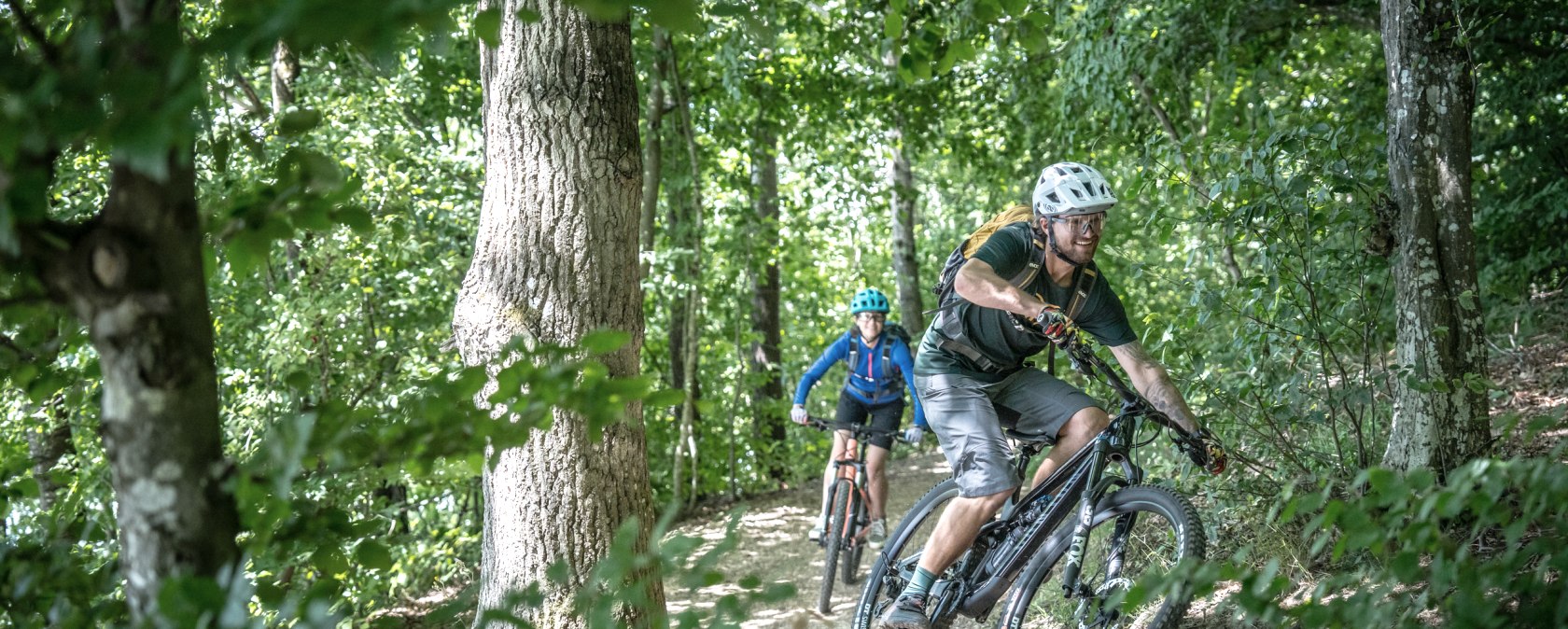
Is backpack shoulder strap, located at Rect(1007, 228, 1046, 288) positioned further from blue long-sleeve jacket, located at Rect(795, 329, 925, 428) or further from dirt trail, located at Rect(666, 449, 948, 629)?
blue long-sleeve jacket, located at Rect(795, 329, 925, 428)

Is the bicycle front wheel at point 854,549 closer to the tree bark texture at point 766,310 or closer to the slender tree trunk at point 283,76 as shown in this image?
the tree bark texture at point 766,310

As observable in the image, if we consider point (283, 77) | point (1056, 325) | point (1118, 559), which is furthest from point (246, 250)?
point (283, 77)

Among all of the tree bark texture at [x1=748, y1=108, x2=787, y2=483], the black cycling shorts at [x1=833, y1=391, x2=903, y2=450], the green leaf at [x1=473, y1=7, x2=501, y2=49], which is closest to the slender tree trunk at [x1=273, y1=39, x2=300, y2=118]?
the tree bark texture at [x1=748, y1=108, x2=787, y2=483]

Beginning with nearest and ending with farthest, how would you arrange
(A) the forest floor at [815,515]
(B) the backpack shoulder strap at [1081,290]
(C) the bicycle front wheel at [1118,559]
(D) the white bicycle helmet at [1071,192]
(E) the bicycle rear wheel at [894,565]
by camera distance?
(C) the bicycle front wheel at [1118,559]
(D) the white bicycle helmet at [1071,192]
(B) the backpack shoulder strap at [1081,290]
(E) the bicycle rear wheel at [894,565]
(A) the forest floor at [815,515]

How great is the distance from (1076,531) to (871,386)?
3556 millimetres

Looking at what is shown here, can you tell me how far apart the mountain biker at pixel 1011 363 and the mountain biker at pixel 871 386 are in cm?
264

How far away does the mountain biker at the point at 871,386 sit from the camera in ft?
24.9

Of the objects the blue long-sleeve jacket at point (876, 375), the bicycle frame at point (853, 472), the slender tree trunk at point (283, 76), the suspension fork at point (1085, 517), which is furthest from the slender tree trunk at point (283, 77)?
the suspension fork at point (1085, 517)

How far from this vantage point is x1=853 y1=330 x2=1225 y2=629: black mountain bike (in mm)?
4043

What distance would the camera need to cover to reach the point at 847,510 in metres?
7.35

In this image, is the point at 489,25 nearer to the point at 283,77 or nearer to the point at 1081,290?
the point at 1081,290

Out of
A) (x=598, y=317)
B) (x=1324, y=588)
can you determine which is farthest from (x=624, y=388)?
(x=598, y=317)

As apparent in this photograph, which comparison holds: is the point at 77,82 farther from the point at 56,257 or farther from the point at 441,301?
the point at 441,301

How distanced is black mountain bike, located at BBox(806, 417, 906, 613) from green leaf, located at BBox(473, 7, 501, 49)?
5.86 m
